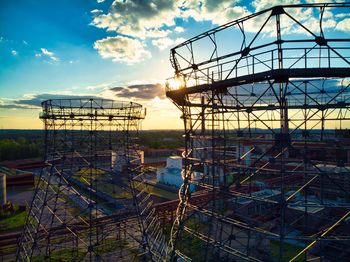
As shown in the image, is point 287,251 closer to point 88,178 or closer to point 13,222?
point 88,178

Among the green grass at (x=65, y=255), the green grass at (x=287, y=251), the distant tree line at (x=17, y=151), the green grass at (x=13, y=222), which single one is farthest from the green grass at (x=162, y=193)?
the distant tree line at (x=17, y=151)

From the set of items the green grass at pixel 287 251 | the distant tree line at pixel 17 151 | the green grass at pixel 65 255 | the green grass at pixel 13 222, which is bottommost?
the green grass at pixel 13 222

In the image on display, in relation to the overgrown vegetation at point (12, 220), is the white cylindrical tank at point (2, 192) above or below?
above

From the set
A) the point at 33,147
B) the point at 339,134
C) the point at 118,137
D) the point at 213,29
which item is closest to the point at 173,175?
the point at 118,137

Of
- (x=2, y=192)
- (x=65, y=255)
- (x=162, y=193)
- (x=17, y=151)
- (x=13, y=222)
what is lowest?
(x=13, y=222)

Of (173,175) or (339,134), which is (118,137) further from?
(173,175)

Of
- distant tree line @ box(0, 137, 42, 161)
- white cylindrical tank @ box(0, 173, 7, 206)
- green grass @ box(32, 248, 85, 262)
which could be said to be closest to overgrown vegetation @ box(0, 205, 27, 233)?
white cylindrical tank @ box(0, 173, 7, 206)

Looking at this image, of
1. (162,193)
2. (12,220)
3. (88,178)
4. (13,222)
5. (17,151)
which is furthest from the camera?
(17,151)

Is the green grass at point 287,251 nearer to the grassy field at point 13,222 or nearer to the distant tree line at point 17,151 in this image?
the grassy field at point 13,222

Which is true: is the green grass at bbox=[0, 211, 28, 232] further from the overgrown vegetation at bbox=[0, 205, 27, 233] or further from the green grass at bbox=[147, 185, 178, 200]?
the green grass at bbox=[147, 185, 178, 200]

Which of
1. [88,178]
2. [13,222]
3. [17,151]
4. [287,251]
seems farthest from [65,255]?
[17,151]
